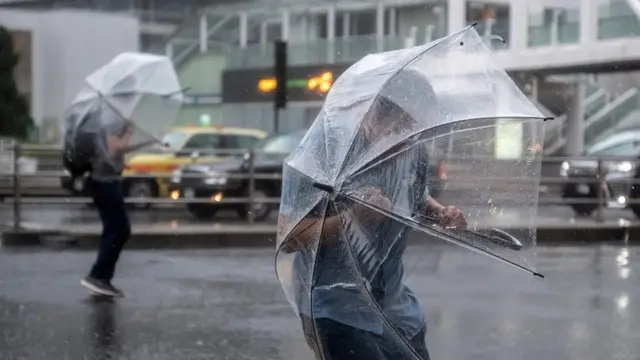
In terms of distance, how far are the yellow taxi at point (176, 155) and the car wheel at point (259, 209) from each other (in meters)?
0.97

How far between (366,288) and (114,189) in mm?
5652

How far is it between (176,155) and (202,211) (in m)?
1.60

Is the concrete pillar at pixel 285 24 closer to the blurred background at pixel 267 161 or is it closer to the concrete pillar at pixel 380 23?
the blurred background at pixel 267 161

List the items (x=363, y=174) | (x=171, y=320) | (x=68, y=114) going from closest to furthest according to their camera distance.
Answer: (x=363, y=174) < (x=171, y=320) < (x=68, y=114)

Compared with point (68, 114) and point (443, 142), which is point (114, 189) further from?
point (443, 142)

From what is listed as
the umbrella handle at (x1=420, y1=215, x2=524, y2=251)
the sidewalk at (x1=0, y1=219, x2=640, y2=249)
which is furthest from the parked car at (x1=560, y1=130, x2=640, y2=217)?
the umbrella handle at (x1=420, y1=215, x2=524, y2=251)

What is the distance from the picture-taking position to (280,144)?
18.3 meters

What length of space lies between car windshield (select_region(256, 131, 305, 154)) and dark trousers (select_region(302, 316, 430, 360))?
13.9 m

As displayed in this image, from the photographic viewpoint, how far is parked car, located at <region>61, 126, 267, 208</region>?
17.5 meters

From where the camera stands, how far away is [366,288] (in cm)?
378

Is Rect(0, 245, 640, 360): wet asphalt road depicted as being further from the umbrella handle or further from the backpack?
the backpack

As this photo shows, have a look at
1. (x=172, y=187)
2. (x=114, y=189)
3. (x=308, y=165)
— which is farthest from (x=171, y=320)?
(x=172, y=187)

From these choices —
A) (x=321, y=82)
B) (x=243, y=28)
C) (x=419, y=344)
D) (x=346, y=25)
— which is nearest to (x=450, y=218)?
(x=419, y=344)

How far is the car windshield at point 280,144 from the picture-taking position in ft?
59.1
